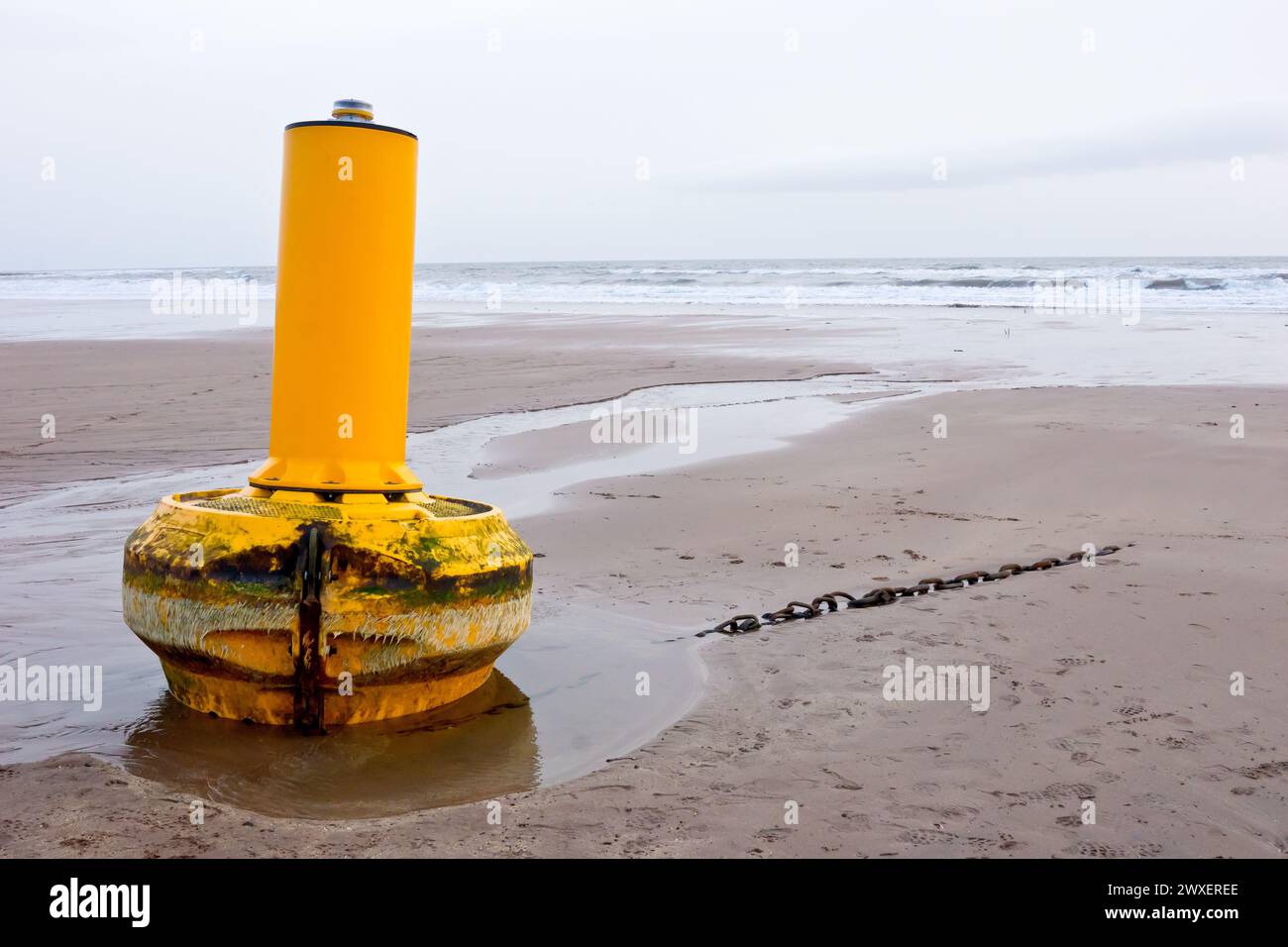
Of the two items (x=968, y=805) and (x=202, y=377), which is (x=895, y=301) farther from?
(x=968, y=805)

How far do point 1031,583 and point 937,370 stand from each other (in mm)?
11192

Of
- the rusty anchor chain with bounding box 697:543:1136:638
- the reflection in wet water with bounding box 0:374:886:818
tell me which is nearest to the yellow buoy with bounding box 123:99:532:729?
the reflection in wet water with bounding box 0:374:886:818

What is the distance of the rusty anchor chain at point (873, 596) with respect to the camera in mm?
4648

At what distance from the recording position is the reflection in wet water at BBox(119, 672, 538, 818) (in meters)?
2.97

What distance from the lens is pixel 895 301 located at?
132 feet

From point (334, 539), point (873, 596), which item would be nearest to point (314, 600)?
point (334, 539)

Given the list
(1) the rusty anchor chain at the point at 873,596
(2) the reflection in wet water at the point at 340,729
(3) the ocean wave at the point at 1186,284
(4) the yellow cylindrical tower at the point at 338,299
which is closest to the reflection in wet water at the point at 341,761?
(2) the reflection in wet water at the point at 340,729

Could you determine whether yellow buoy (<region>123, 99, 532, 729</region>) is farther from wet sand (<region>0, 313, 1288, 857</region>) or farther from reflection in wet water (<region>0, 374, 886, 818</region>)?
wet sand (<region>0, 313, 1288, 857</region>)

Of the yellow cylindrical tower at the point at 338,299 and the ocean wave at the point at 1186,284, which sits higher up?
the ocean wave at the point at 1186,284

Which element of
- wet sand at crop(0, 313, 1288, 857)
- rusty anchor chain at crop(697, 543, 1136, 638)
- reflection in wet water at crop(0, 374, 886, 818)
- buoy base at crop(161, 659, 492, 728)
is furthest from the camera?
rusty anchor chain at crop(697, 543, 1136, 638)

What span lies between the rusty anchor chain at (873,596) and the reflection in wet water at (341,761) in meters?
1.27

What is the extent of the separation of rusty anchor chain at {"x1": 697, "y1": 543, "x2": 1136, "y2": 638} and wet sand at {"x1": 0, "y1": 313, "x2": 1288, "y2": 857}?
86 millimetres

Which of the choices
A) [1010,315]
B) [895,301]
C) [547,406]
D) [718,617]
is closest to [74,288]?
[895,301]

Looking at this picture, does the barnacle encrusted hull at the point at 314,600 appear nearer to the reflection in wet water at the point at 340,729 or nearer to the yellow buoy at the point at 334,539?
the yellow buoy at the point at 334,539
